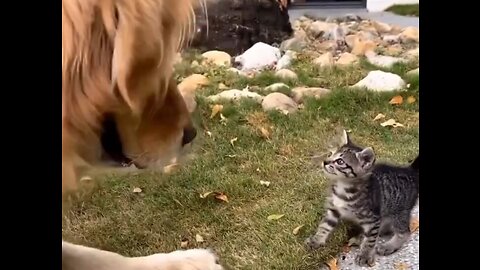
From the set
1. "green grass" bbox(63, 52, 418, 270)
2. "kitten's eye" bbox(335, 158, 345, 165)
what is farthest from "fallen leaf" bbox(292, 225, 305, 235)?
"kitten's eye" bbox(335, 158, 345, 165)

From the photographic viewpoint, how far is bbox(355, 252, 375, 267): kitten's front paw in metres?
1.19

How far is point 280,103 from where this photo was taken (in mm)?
1212

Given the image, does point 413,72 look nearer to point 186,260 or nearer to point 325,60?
point 325,60

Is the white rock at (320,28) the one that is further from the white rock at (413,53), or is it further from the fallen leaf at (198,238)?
the fallen leaf at (198,238)

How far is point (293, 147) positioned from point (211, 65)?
0.19 metres

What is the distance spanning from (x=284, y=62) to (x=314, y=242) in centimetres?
30

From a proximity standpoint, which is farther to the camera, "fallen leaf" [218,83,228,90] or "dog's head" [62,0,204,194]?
"fallen leaf" [218,83,228,90]

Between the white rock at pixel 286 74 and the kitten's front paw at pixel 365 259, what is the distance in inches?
12.0

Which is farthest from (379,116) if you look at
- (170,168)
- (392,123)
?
(170,168)

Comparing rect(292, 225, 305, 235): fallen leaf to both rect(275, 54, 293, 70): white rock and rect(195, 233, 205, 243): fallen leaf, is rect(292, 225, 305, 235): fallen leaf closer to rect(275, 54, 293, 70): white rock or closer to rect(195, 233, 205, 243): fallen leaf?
rect(195, 233, 205, 243): fallen leaf

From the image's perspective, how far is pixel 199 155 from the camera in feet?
3.96

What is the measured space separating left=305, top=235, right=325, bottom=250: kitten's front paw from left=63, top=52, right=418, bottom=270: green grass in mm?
24
